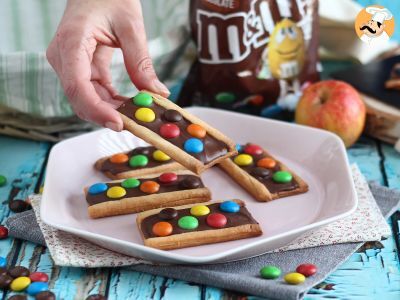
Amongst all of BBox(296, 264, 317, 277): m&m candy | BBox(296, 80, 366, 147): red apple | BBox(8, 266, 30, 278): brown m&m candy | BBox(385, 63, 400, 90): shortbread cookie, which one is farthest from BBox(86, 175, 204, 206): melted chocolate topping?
BBox(385, 63, 400, 90): shortbread cookie

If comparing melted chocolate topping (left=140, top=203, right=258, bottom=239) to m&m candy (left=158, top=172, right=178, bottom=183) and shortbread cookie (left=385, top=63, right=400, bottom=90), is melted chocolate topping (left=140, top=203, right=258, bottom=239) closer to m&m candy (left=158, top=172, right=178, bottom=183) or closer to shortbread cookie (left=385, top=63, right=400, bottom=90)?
m&m candy (left=158, top=172, right=178, bottom=183)

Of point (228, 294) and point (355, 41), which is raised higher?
point (355, 41)

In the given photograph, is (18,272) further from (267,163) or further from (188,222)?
(267,163)

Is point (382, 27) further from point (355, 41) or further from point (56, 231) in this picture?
point (355, 41)

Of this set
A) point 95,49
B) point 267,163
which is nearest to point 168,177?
point 267,163

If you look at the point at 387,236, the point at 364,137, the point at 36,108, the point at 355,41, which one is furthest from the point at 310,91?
the point at 36,108
